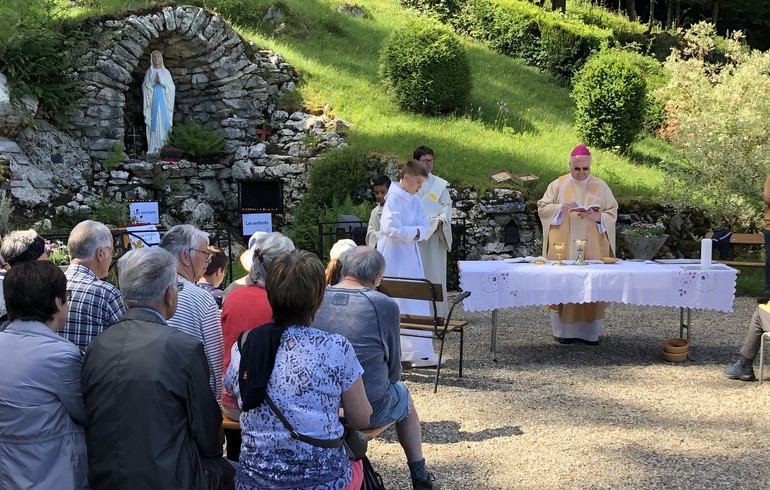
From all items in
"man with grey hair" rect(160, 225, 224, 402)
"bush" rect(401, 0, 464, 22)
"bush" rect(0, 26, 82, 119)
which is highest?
"bush" rect(401, 0, 464, 22)

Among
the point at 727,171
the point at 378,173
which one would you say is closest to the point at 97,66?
the point at 378,173

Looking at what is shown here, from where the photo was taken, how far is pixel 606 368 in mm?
7172

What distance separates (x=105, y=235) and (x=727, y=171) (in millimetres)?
10223

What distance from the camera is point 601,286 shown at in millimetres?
7180

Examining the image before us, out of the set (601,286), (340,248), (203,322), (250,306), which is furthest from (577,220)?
(203,322)

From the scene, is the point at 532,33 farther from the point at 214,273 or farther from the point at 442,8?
the point at 214,273

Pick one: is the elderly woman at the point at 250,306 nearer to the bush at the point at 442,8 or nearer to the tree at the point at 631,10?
the bush at the point at 442,8

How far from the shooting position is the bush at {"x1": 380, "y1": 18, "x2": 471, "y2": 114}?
1472cm

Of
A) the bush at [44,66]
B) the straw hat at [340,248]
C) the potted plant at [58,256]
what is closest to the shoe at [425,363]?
the straw hat at [340,248]

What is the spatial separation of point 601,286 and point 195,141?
9.06m

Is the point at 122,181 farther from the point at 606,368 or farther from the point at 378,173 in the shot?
the point at 606,368

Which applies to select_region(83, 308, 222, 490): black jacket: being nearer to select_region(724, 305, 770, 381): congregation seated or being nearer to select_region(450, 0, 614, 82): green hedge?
select_region(724, 305, 770, 381): congregation seated

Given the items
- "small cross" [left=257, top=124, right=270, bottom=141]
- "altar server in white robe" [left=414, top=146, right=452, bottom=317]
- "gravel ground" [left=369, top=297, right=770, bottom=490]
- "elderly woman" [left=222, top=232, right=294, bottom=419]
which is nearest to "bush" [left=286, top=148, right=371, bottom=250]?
"small cross" [left=257, top=124, right=270, bottom=141]

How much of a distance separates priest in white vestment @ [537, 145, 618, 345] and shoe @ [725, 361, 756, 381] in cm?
148
